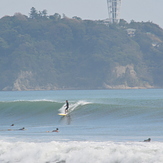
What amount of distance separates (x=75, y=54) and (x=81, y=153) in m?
132

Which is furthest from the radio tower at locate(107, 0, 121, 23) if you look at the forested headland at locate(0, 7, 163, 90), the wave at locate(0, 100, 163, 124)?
the wave at locate(0, 100, 163, 124)

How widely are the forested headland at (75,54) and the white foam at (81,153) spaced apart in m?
113

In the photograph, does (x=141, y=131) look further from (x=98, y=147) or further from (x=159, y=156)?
(x=159, y=156)

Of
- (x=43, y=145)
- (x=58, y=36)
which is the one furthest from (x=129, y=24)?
(x=43, y=145)

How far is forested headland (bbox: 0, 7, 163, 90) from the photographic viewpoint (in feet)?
422

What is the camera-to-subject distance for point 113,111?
27.3m

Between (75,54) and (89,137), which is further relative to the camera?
(75,54)

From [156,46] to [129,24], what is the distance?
18.2m

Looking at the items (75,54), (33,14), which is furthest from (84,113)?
(33,14)

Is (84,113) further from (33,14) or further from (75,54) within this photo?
(33,14)

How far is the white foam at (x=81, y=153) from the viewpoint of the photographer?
11219mm

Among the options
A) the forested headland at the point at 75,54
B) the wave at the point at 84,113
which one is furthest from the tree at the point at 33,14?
the wave at the point at 84,113

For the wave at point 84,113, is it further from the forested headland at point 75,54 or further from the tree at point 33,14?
the tree at point 33,14

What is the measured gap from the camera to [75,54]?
144 metres
